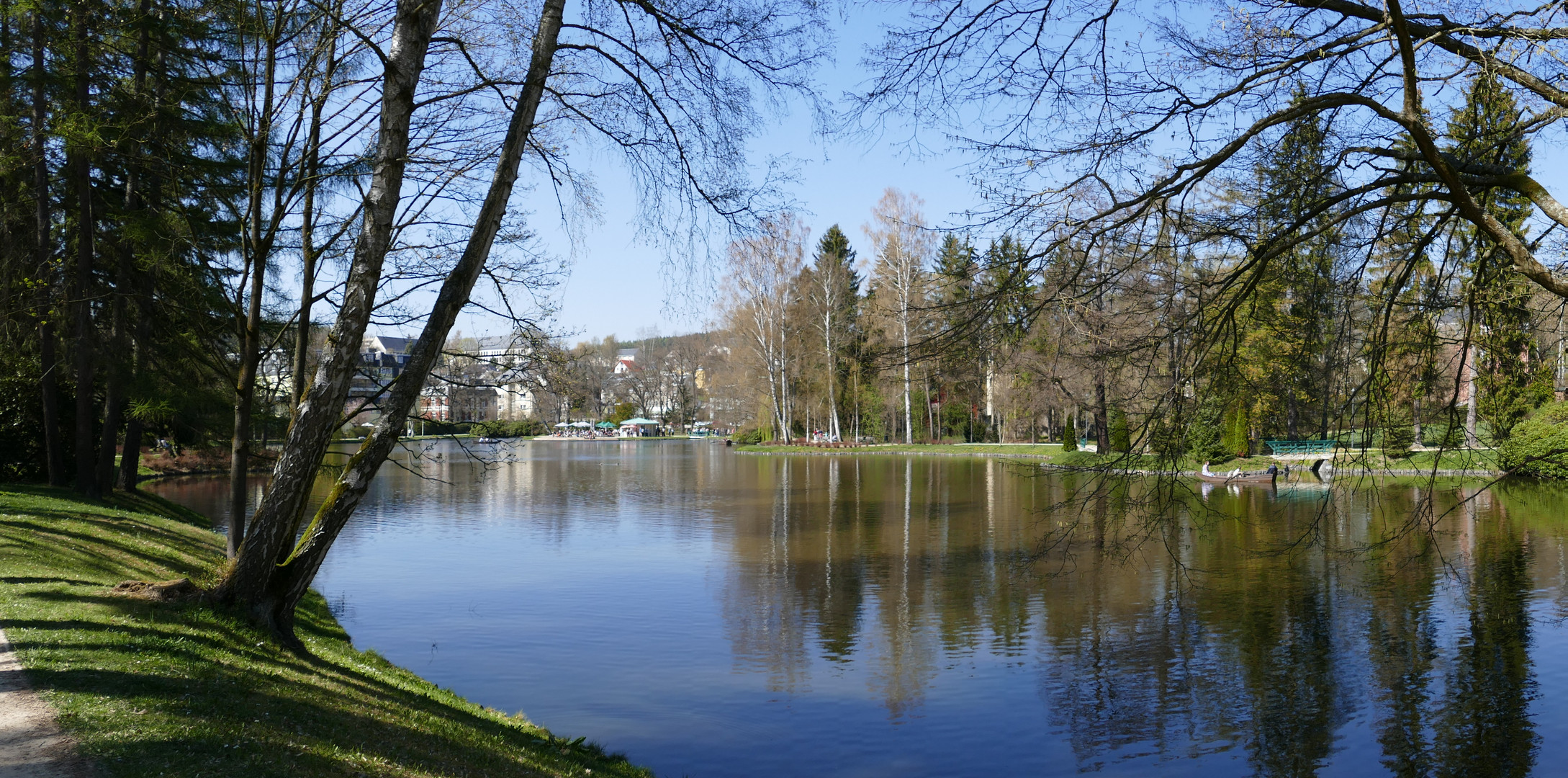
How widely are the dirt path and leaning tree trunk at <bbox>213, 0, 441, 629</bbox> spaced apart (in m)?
1.65

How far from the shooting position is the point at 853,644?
11320mm

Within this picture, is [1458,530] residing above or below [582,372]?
below

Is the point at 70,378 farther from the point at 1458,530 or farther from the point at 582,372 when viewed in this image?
the point at 1458,530

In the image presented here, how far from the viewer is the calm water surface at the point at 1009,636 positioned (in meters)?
8.04

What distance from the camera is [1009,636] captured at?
11.4 m

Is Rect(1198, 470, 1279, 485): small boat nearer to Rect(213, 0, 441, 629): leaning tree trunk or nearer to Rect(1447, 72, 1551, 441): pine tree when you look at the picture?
Rect(1447, 72, 1551, 441): pine tree

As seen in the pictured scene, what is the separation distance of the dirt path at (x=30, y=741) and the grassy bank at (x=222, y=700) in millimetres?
71

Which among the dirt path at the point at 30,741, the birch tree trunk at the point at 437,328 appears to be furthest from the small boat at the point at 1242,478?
the dirt path at the point at 30,741

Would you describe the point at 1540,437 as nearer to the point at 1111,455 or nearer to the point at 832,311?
the point at 1111,455

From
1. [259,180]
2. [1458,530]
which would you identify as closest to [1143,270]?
[259,180]

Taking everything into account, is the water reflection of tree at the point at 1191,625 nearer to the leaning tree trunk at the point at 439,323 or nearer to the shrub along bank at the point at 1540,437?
the leaning tree trunk at the point at 439,323

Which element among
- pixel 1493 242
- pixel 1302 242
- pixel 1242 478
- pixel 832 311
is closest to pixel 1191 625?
pixel 1493 242

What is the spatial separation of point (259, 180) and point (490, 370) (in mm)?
2899

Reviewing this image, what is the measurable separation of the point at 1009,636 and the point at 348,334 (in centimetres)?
787
